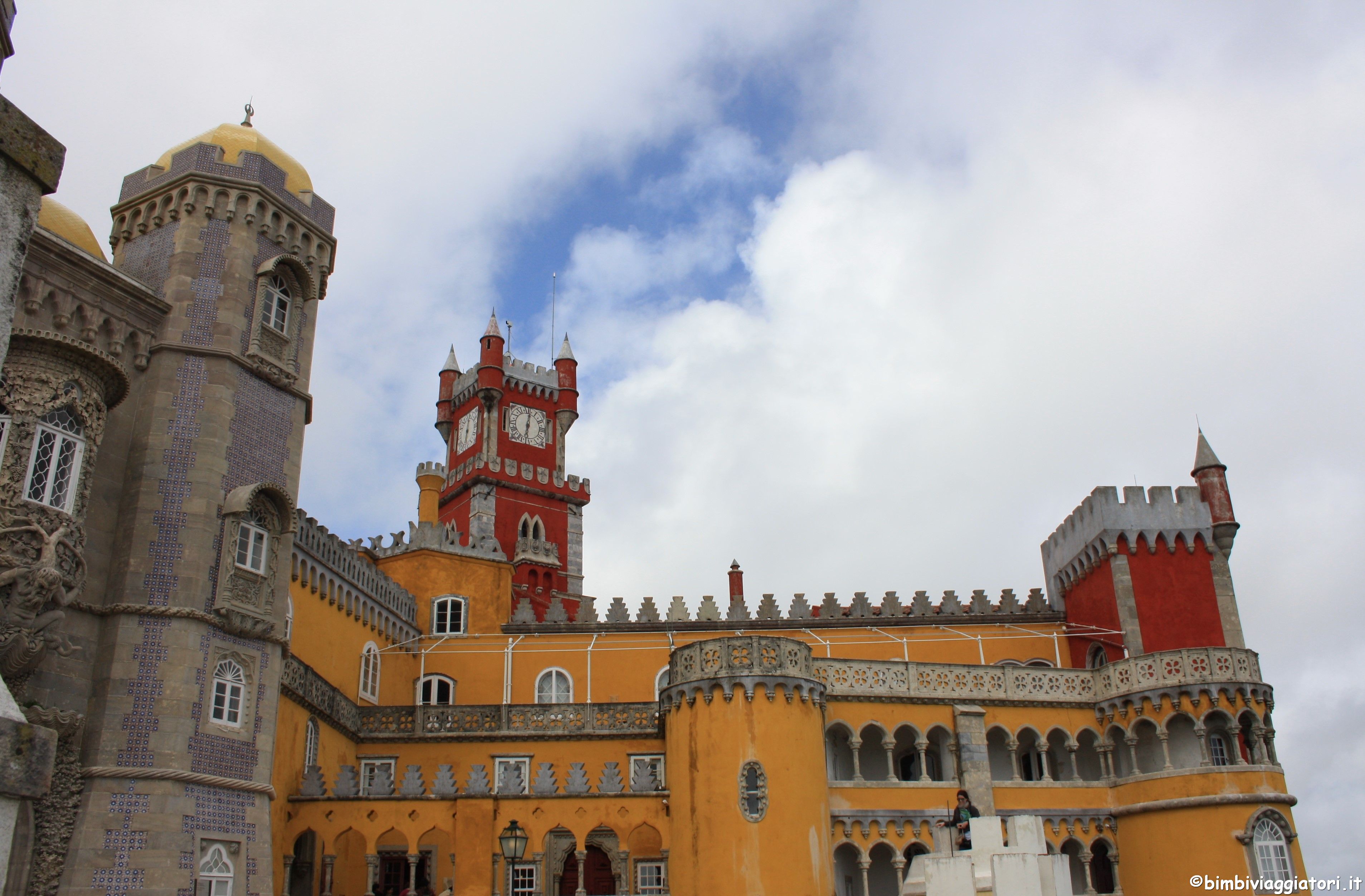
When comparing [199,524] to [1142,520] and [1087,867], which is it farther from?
[1142,520]

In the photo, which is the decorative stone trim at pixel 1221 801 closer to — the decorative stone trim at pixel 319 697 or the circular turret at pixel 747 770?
the circular turret at pixel 747 770

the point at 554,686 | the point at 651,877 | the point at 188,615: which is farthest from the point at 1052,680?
the point at 188,615

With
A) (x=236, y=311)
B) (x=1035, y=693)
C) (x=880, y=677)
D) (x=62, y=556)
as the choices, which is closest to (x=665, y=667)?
(x=880, y=677)

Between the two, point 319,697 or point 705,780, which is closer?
point 705,780

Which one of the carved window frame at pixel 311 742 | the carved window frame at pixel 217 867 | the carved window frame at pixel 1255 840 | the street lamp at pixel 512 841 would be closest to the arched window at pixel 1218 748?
the carved window frame at pixel 1255 840

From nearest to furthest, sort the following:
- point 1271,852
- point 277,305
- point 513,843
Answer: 1. point 513,843
2. point 277,305
3. point 1271,852

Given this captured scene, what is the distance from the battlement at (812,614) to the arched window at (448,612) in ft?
6.48

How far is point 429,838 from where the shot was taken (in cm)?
2964

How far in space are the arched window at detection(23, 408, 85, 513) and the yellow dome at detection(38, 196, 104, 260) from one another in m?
3.69

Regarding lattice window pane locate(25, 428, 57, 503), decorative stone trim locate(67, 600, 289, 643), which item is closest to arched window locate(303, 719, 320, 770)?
decorative stone trim locate(67, 600, 289, 643)

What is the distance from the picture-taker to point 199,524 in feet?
66.3

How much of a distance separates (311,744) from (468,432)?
36861 millimetres

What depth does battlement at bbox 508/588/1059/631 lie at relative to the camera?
3656cm

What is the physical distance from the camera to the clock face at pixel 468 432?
60.8 m
